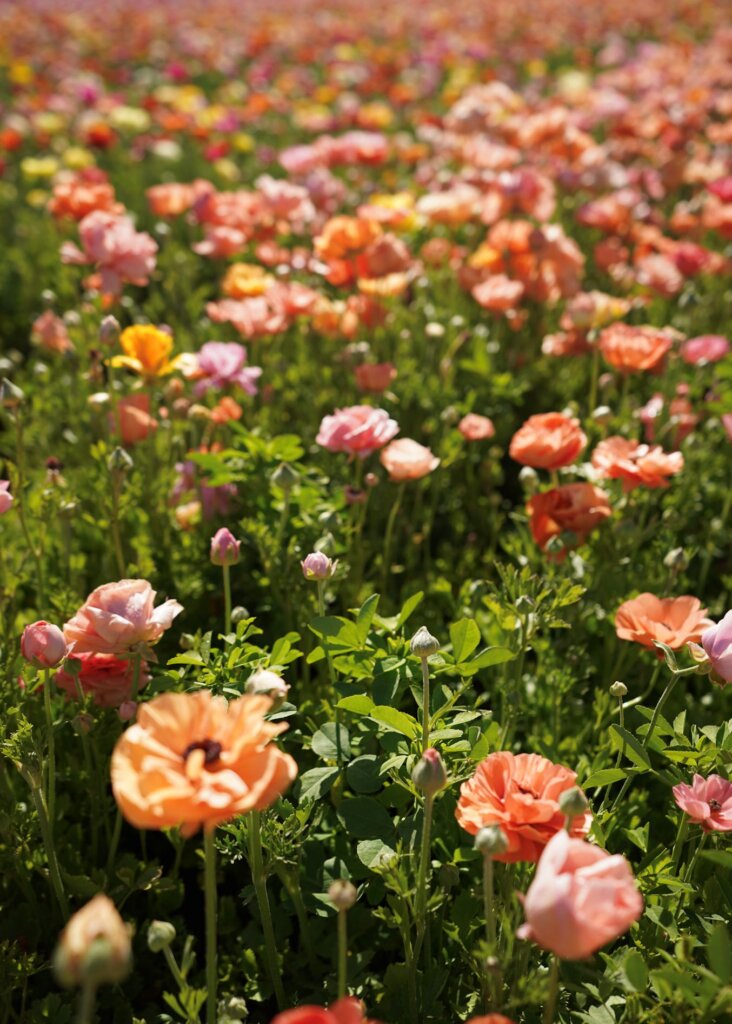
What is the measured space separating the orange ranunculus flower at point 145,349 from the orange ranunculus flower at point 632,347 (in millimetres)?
1074

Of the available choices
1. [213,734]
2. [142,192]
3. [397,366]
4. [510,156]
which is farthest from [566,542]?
[142,192]

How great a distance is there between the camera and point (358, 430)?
1.88 meters

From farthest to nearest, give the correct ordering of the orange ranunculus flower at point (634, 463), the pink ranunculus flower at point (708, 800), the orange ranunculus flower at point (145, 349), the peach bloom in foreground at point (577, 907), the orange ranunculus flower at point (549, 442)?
the orange ranunculus flower at point (145, 349) → the orange ranunculus flower at point (549, 442) → the orange ranunculus flower at point (634, 463) → the pink ranunculus flower at point (708, 800) → the peach bloom in foreground at point (577, 907)

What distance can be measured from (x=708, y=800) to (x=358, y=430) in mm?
941

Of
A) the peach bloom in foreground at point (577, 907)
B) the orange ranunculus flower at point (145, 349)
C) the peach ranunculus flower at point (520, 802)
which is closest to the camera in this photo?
the peach bloom in foreground at point (577, 907)

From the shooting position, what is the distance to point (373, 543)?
250 cm

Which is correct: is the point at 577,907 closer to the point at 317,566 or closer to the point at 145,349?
the point at 317,566

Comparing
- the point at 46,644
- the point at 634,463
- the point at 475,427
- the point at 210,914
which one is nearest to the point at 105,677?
the point at 46,644

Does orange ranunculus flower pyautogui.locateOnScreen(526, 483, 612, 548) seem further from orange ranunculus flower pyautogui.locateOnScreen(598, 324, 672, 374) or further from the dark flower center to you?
the dark flower center

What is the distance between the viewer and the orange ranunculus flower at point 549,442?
191cm

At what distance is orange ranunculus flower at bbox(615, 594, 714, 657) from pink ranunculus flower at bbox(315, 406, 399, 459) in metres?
0.59

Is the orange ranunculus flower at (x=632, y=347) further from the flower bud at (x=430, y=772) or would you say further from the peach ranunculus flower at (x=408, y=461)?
the flower bud at (x=430, y=772)

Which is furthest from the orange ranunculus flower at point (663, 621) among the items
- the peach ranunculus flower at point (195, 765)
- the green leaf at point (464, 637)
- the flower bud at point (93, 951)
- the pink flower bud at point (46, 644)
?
the flower bud at point (93, 951)

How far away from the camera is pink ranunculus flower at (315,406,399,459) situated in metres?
1.89
